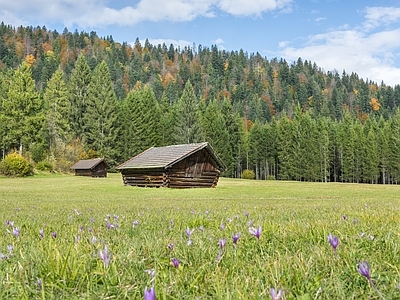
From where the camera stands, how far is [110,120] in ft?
265

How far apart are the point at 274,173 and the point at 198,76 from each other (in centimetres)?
10383

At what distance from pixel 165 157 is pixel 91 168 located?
2748 cm

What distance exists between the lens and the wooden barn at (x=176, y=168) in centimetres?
3650

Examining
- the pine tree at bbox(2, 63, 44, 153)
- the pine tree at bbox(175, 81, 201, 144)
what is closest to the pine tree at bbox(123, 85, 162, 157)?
the pine tree at bbox(175, 81, 201, 144)

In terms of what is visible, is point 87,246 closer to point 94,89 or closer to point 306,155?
point 94,89

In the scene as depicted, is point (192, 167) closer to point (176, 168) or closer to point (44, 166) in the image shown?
point (176, 168)

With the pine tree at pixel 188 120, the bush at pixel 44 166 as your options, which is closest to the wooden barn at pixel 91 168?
the bush at pixel 44 166

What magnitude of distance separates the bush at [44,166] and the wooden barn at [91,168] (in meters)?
3.77

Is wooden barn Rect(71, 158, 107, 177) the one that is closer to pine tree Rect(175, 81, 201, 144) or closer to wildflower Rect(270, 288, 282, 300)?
pine tree Rect(175, 81, 201, 144)

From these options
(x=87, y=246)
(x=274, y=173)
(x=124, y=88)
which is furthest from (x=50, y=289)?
(x=124, y=88)

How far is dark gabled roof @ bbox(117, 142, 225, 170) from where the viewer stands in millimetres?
36125

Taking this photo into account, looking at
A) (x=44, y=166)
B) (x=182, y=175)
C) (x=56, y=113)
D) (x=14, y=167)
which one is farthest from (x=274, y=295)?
(x=56, y=113)

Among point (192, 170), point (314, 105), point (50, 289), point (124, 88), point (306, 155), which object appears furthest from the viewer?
point (314, 105)

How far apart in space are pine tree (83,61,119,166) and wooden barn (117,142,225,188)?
39565 mm
